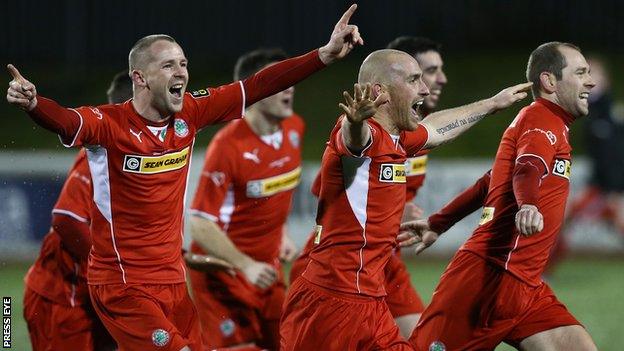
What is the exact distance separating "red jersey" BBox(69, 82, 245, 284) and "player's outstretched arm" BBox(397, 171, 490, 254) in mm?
1388

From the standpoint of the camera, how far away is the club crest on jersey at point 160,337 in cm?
565

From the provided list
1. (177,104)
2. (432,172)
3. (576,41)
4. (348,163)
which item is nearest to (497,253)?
(348,163)

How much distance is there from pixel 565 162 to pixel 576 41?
15718 millimetres

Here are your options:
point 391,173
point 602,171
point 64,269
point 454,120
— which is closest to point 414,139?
point 454,120

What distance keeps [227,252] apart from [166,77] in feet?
5.46

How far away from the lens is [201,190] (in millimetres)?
7418

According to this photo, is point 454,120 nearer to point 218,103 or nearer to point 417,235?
point 417,235

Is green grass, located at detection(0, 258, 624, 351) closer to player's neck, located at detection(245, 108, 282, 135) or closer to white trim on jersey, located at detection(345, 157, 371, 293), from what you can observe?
player's neck, located at detection(245, 108, 282, 135)

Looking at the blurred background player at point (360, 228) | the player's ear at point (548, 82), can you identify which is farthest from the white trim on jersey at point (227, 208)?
the player's ear at point (548, 82)

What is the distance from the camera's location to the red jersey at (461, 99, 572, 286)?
19.4 ft

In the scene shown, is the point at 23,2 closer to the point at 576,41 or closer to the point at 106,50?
the point at 106,50

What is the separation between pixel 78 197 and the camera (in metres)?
6.48

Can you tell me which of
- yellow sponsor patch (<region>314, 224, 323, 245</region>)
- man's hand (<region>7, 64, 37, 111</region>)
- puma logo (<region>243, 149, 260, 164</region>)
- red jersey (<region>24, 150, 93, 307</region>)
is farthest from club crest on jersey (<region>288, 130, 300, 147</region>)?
man's hand (<region>7, 64, 37, 111</region>)

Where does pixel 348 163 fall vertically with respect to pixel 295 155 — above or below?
above
